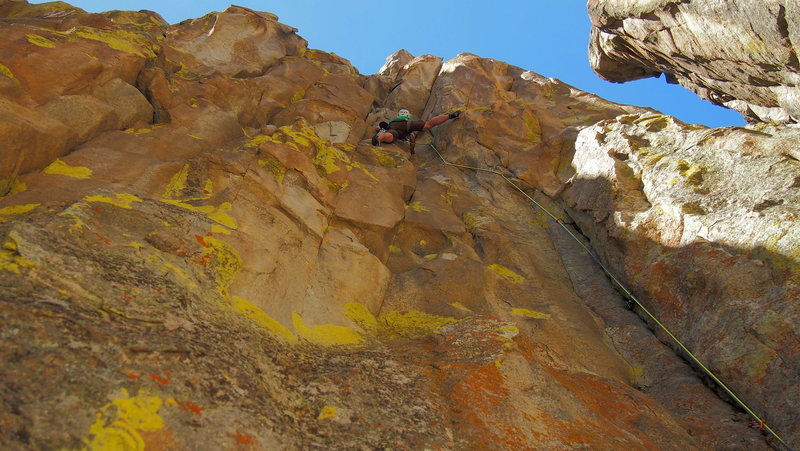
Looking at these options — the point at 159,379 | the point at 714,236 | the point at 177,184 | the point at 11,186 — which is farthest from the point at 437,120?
the point at 159,379

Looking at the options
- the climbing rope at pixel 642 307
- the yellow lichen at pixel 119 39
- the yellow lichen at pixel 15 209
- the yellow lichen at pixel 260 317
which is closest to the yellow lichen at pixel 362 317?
the yellow lichen at pixel 260 317

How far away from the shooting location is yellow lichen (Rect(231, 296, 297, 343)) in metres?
5.82

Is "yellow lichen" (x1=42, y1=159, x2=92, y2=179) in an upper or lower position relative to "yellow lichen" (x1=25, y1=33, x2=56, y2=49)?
lower

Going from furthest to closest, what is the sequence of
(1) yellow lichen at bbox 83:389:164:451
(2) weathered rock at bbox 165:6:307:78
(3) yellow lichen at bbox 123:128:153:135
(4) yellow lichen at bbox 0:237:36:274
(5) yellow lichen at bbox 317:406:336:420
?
(2) weathered rock at bbox 165:6:307:78 → (3) yellow lichen at bbox 123:128:153:135 → (5) yellow lichen at bbox 317:406:336:420 → (4) yellow lichen at bbox 0:237:36:274 → (1) yellow lichen at bbox 83:389:164:451

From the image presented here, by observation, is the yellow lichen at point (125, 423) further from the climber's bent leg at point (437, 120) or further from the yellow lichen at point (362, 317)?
the climber's bent leg at point (437, 120)

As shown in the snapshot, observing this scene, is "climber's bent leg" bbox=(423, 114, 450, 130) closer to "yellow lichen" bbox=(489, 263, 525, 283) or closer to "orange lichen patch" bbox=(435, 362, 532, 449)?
"yellow lichen" bbox=(489, 263, 525, 283)

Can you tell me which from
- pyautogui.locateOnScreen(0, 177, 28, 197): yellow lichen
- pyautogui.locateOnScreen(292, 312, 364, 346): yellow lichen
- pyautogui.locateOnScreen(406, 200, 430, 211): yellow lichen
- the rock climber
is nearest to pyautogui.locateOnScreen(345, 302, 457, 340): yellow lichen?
pyautogui.locateOnScreen(292, 312, 364, 346): yellow lichen

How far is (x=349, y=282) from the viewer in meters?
7.86

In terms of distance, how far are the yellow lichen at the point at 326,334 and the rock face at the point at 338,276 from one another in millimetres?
32

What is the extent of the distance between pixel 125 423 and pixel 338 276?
15.1ft

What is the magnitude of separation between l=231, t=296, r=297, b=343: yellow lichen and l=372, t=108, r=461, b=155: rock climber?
29.9 feet

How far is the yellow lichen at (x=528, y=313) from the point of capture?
8.49 m

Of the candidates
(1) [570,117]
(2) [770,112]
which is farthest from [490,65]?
(2) [770,112]

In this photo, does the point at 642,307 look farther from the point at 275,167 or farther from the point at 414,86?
the point at 414,86
